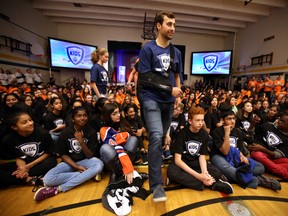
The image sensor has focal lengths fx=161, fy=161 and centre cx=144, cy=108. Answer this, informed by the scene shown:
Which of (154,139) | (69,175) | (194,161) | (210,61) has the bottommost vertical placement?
(69,175)

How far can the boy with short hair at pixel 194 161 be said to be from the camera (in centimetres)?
172

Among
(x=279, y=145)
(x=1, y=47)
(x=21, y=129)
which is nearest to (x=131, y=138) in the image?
(x=21, y=129)

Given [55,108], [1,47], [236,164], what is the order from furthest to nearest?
[1,47] < [55,108] < [236,164]

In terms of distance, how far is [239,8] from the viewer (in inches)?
301

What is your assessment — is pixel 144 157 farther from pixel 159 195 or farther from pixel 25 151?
pixel 25 151

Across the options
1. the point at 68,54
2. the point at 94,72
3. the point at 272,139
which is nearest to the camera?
the point at 272,139

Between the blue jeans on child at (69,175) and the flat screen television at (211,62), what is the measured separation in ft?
37.5

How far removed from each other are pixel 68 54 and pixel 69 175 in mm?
9616

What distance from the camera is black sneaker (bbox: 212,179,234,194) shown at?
5.43 ft

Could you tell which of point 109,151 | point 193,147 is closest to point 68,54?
point 109,151

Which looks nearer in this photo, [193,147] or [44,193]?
[44,193]

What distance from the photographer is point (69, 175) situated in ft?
5.72

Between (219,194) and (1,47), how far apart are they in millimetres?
8466

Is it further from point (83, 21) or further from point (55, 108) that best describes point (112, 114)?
point (83, 21)
